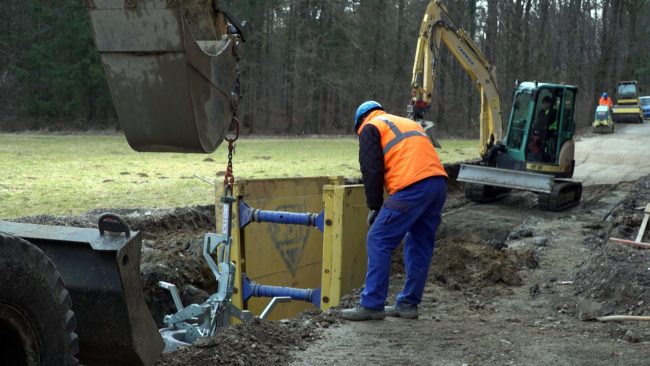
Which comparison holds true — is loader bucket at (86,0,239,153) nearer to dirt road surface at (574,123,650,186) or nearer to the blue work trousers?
the blue work trousers

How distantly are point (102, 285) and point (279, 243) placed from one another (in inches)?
211

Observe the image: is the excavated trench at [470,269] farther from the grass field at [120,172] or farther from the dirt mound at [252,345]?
the grass field at [120,172]

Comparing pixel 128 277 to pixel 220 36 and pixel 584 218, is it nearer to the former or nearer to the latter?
pixel 220 36

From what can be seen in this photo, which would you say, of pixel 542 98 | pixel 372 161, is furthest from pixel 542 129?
pixel 372 161

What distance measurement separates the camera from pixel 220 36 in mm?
4445

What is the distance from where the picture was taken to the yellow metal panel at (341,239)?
7.43m

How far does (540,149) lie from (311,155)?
12389 millimetres

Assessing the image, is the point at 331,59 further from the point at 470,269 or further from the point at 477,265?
the point at 470,269

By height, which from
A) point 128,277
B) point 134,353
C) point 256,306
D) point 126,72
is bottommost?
point 256,306

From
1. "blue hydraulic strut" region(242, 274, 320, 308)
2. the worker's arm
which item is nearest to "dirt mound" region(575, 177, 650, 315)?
the worker's arm

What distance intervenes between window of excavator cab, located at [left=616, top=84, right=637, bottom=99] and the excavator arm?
27.4 m

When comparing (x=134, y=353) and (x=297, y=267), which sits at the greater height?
(x=134, y=353)

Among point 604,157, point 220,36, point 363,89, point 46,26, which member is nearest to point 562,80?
point 363,89

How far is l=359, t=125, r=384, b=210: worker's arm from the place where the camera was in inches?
247
